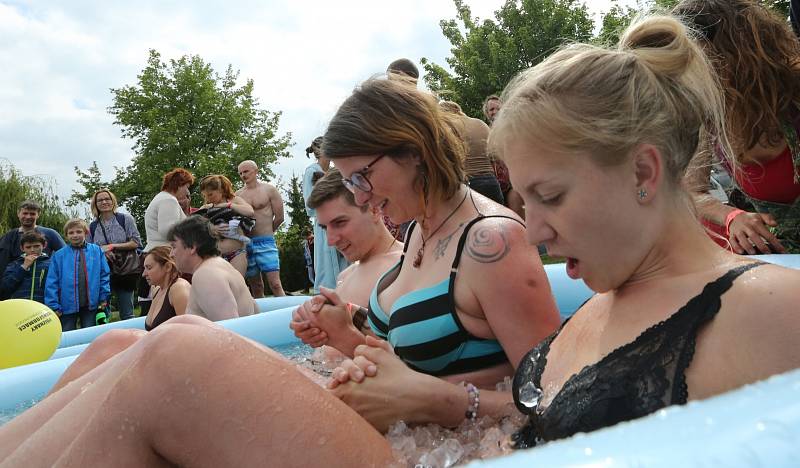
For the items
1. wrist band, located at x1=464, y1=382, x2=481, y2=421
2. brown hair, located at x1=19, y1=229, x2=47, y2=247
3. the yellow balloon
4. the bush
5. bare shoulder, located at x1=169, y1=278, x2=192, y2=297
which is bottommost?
the bush

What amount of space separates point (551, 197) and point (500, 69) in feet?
68.2

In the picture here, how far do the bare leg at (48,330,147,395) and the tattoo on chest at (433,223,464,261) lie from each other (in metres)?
1.21

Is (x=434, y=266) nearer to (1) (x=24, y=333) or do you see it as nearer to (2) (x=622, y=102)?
(2) (x=622, y=102)

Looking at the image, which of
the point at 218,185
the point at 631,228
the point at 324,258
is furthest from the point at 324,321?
the point at 218,185

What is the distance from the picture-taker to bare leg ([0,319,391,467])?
146cm

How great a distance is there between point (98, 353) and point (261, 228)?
551 cm

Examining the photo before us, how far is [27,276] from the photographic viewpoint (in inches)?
313

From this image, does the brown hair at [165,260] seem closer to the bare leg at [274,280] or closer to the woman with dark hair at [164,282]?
the woman with dark hair at [164,282]

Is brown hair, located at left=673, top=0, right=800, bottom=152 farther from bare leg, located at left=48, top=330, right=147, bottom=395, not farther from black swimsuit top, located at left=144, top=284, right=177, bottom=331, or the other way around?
black swimsuit top, located at left=144, top=284, right=177, bottom=331

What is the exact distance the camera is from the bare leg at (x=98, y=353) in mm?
2566

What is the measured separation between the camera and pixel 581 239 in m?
1.38

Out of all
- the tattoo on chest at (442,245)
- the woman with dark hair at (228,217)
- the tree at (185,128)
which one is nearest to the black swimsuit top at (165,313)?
the woman with dark hair at (228,217)

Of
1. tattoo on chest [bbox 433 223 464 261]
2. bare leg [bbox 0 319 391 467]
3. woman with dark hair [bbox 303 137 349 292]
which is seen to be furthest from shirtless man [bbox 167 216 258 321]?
bare leg [bbox 0 319 391 467]

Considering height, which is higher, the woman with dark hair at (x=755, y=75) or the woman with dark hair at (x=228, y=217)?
the woman with dark hair at (x=755, y=75)
